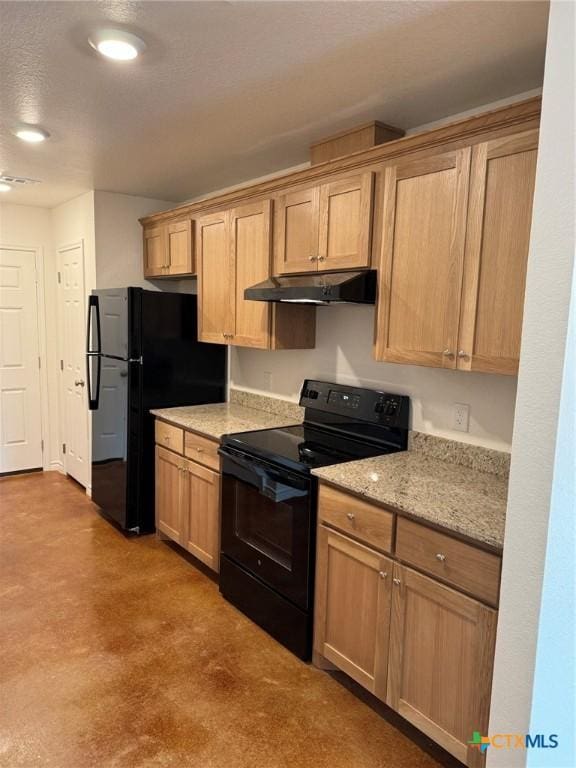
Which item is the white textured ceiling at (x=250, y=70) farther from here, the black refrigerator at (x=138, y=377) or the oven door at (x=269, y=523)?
the oven door at (x=269, y=523)

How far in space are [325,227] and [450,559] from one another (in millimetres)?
1613

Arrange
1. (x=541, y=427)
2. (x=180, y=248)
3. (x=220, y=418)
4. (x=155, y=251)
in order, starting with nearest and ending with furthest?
(x=541, y=427)
(x=220, y=418)
(x=180, y=248)
(x=155, y=251)

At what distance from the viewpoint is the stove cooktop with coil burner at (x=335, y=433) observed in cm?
253

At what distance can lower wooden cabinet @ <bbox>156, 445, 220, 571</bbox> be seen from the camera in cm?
307

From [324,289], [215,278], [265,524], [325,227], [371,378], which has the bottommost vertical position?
[265,524]

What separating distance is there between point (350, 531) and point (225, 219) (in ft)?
6.81

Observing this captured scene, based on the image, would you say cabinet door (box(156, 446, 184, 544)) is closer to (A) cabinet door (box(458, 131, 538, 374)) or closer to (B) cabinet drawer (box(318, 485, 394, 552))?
(B) cabinet drawer (box(318, 485, 394, 552))

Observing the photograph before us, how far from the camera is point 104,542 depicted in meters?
Answer: 3.67

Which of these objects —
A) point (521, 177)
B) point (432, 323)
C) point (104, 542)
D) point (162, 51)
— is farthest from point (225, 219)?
point (104, 542)

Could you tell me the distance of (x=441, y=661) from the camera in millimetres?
1816

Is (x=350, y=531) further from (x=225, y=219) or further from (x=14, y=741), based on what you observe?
(x=225, y=219)

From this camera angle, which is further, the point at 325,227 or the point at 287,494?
the point at 325,227

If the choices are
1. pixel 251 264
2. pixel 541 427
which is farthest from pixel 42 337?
pixel 541 427

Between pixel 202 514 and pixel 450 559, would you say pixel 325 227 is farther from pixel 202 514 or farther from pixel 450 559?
pixel 202 514
